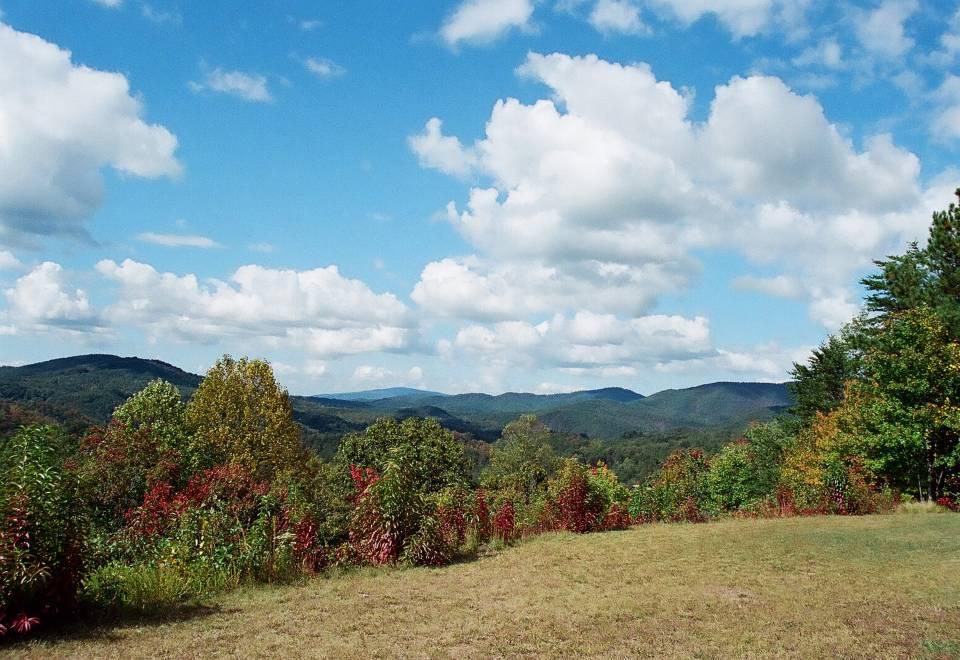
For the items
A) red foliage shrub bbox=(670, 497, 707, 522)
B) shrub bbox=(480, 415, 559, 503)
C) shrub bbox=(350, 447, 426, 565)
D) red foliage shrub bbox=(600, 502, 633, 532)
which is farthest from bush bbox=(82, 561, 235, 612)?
shrub bbox=(480, 415, 559, 503)

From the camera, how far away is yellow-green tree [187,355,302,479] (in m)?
26.9

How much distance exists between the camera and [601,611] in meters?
7.51

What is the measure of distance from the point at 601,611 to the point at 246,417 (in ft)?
77.5

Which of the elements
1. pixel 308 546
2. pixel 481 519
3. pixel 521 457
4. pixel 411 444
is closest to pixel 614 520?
pixel 481 519

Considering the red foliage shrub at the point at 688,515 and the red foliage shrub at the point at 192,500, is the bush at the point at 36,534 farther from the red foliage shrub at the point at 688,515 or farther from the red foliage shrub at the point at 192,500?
the red foliage shrub at the point at 688,515

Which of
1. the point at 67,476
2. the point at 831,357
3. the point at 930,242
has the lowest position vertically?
the point at 67,476

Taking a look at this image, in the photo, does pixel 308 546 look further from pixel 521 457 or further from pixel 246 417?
pixel 521 457

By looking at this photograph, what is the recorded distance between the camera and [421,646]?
6141mm

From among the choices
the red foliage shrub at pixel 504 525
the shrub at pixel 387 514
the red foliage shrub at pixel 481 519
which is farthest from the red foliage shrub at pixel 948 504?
the shrub at pixel 387 514

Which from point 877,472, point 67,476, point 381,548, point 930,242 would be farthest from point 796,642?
point 930,242

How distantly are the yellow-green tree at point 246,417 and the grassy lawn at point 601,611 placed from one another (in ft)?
61.2

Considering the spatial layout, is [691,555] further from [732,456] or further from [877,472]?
[732,456]

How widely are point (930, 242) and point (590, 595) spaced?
27488 millimetres

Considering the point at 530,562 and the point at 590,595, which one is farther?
the point at 530,562
